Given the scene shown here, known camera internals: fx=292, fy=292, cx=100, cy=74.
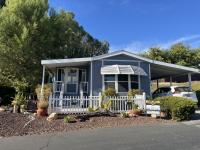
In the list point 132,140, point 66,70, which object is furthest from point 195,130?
point 66,70

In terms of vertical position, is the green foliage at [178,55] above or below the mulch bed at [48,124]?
above

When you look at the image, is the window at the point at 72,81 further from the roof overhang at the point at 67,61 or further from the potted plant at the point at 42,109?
the potted plant at the point at 42,109

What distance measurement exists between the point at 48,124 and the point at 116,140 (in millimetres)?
5072

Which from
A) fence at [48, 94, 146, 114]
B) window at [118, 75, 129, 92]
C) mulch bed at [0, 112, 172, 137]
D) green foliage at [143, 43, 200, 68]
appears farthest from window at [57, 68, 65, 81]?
green foliage at [143, 43, 200, 68]

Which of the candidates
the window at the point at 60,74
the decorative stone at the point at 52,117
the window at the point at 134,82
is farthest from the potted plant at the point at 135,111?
the window at the point at 60,74

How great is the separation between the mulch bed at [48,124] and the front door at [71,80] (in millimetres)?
5741

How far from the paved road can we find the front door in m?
9.19

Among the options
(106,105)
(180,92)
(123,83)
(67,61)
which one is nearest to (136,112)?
(106,105)

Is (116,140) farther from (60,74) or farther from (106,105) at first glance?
(60,74)

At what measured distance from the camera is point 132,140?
34.3 feet

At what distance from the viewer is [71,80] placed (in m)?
22.2

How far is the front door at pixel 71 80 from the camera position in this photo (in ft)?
72.1

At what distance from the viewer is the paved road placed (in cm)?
943

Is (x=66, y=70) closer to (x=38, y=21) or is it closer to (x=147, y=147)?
(x=38, y=21)
